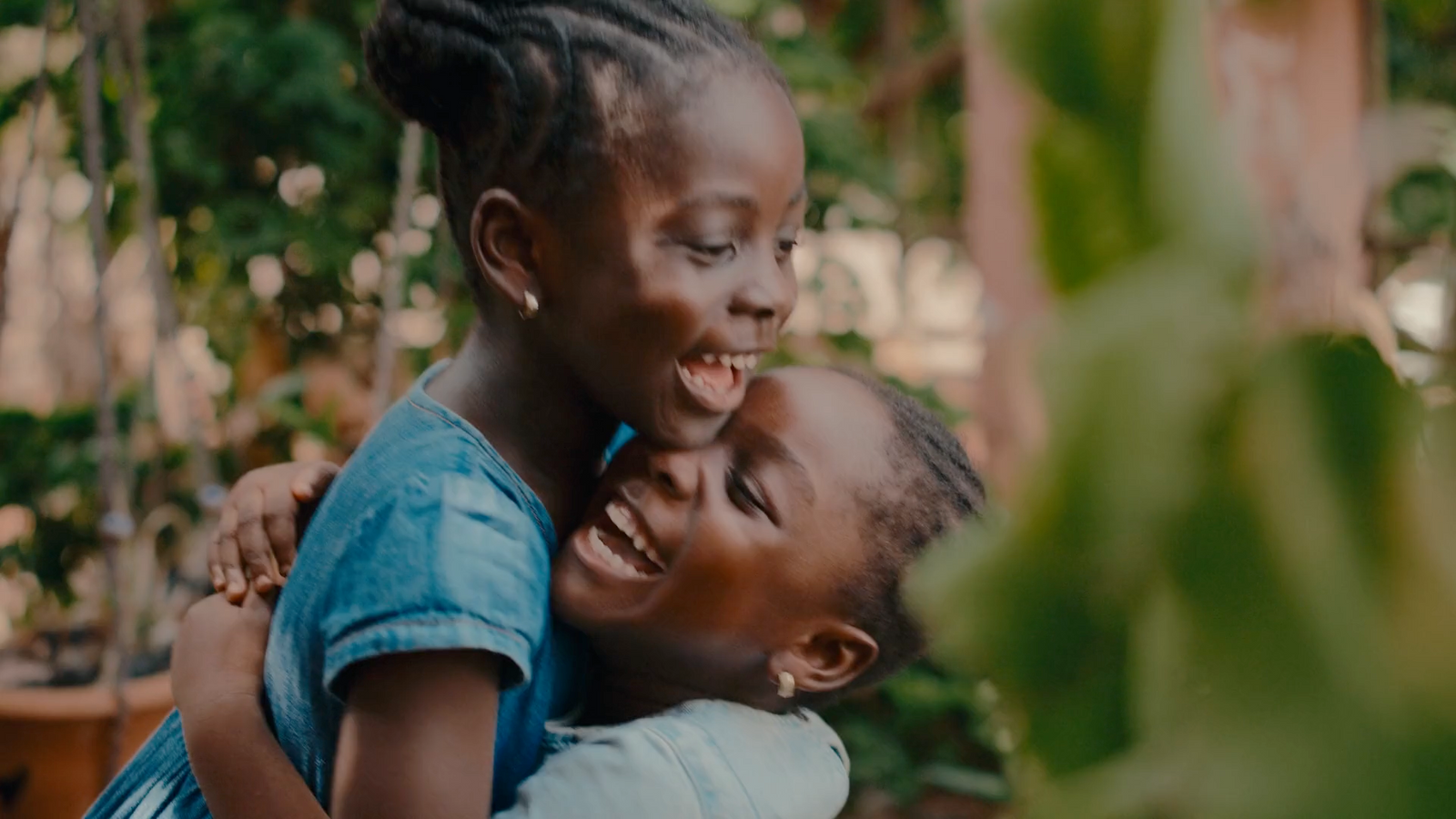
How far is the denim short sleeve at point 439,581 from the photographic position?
0.91 meters

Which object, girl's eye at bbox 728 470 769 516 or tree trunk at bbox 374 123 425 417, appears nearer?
girl's eye at bbox 728 470 769 516

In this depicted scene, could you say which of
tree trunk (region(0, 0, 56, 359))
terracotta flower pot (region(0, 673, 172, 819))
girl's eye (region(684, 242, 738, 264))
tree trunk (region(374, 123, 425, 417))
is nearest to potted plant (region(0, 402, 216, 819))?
terracotta flower pot (region(0, 673, 172, 819))

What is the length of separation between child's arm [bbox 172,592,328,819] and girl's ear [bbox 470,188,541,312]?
40 centimetres

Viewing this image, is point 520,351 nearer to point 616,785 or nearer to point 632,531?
point 632,531

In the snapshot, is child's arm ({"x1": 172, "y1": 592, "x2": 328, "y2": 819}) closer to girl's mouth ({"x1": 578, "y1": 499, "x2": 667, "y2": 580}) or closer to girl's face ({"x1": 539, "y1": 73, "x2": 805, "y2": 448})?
girl's mouth ({"x1": 578, "y1": 499, "x2": 667, "y2": 580})

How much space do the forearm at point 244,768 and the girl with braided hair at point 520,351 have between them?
0.03 m

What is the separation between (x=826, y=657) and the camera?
3.83 ft

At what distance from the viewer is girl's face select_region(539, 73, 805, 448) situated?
3.18 feet

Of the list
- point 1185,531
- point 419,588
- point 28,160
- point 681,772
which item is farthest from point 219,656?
point 28,160

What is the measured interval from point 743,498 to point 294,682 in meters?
0.40

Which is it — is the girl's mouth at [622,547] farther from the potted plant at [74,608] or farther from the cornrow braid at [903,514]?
the potted plant at [74,608]

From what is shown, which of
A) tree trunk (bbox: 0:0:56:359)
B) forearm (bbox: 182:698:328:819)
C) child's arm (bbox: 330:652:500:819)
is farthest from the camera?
tree trunk (bbox: 0:0:56:359)

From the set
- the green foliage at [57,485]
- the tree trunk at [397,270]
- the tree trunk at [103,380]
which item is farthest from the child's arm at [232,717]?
the green foliage at [57,485]

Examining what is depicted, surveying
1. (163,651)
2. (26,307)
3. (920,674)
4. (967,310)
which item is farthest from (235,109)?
(967,310)
